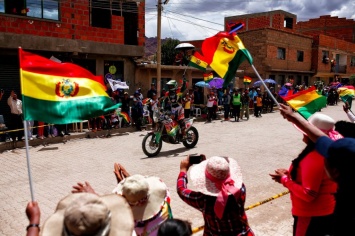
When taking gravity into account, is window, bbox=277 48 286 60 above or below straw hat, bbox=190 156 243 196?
above

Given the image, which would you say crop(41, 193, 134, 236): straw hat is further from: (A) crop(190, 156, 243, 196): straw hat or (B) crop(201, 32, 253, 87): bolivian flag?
(B) crop(201, 32, 253, 87): bolivian flag

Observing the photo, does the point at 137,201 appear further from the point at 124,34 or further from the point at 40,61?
the point at 124,34

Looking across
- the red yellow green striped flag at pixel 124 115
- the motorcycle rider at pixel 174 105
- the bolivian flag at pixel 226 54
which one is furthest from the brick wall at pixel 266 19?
the bolivian flag at pixel 226 54

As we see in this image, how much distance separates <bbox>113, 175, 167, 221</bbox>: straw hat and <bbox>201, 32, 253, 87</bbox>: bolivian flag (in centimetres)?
249

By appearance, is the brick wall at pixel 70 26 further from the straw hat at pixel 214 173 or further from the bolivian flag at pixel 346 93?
the straw hat at pixel 214 173

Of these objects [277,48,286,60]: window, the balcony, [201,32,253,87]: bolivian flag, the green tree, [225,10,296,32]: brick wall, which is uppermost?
[225,10,296,32]: brick wall

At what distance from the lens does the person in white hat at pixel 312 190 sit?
2.73 m

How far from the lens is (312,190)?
2748 mm

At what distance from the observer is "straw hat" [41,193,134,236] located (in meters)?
1.64

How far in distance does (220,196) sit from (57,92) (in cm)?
201

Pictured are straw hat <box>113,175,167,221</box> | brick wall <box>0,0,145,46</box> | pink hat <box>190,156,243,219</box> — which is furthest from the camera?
brick wall <box>0,0,145,46</box>

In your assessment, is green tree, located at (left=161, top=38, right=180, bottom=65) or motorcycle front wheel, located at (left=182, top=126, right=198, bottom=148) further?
green tree, located at (left=161, top=38, right=180, bottom=65)

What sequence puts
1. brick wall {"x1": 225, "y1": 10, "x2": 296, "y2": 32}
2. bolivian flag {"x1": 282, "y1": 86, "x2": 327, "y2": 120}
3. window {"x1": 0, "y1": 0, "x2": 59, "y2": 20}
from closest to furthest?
bolivian flag {"x1": 282, "y1": 86, "x2": 327, "y2": 120} < window {"x1": 0, "y1": 0, "x2": 59, "y2": 20} < brick wall {"x1": 225, "y1": 10, "x2": 296, "y2": 32}

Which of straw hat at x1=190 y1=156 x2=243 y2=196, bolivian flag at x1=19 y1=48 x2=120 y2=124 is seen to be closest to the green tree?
bolivian flag at x1=19 y1=48 x2=120 y2=124
